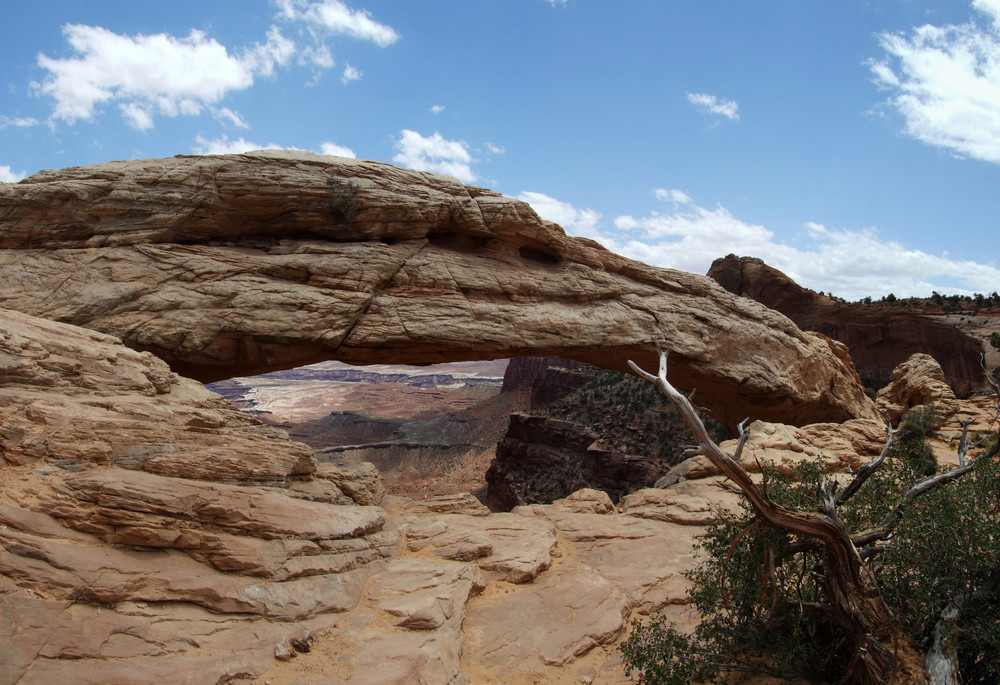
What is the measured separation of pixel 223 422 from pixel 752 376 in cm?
1656

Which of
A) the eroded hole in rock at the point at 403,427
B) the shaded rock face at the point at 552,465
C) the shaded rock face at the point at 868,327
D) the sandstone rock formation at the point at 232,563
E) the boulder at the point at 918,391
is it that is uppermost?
the shaded rock face at the point at 868,327

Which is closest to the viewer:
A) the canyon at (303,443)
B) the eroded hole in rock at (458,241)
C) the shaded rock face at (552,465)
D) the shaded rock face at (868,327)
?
the canyon at (303,443)

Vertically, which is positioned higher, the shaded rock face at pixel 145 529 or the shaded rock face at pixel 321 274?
the shaded rock face at pixel 321 274

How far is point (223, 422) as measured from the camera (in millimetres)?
10586

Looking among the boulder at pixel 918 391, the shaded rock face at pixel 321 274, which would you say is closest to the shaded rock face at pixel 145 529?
the shaded rock face at pixel 321 274

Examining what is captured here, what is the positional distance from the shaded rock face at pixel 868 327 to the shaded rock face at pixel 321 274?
27323 mm

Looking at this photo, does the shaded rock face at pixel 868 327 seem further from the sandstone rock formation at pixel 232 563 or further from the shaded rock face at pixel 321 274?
the sandstone rock formation at pixel 232 563

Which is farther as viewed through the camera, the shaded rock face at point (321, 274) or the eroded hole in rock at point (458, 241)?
the eroded hole in rock at point (458, 241)

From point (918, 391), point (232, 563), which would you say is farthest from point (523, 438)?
point (232, 563)

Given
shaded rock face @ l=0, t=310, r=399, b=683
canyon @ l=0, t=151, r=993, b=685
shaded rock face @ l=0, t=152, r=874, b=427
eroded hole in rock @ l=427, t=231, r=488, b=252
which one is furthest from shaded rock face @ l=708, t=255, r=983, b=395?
shaded rock face @ l=0, t=310, r=399, b=683

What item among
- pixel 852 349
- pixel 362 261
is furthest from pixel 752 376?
pixel 852 349

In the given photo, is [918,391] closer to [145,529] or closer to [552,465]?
[552,465]

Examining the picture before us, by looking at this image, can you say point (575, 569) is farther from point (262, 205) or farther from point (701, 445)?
point (262, 205)

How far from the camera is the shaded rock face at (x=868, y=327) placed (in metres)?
38.3
